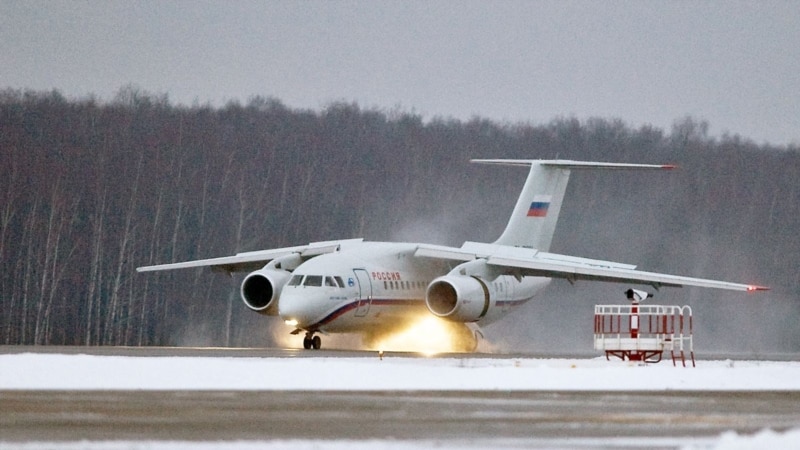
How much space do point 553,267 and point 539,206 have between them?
641 centimetres

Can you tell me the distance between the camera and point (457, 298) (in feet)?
109

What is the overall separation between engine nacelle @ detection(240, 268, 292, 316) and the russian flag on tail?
27.0 feet

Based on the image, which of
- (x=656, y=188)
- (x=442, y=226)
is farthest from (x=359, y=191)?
(x=656, y=188)

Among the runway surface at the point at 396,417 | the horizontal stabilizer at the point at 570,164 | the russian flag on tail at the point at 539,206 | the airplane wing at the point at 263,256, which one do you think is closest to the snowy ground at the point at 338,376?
the runway surface at the point at 396,417

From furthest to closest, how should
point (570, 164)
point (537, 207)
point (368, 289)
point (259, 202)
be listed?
point (259, 202) → point (537, 207) → point (570, 164) → point (368, 289)

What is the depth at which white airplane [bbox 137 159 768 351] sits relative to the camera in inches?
1296

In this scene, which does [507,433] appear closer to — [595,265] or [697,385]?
[697,385]

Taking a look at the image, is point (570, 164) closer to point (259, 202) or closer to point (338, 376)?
point (338, 376)

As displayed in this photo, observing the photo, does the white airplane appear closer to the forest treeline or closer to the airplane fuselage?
the airplane fuselage

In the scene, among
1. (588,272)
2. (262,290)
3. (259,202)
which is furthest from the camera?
(259,202)

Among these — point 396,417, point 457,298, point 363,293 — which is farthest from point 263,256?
point 396,417

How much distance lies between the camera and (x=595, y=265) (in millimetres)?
35562

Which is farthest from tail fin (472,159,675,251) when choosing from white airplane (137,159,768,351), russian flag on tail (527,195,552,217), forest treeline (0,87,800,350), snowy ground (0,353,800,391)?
snowy ground (0,353,800,391)

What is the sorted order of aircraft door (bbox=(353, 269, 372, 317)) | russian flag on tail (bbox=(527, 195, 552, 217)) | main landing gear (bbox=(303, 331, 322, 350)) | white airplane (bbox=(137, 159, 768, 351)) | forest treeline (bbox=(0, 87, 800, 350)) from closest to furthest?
white airplane (bbox=(137, 159, 768, 351)), main landing gear (bbox=(303, 331, 322, 350)), aircraft door (bbox=(353, 269, 372, 317)), russian flag on tail (bbox=(527, 195, 552, 217)), forest treeline (bbox=(0, 87, 800, 350))
